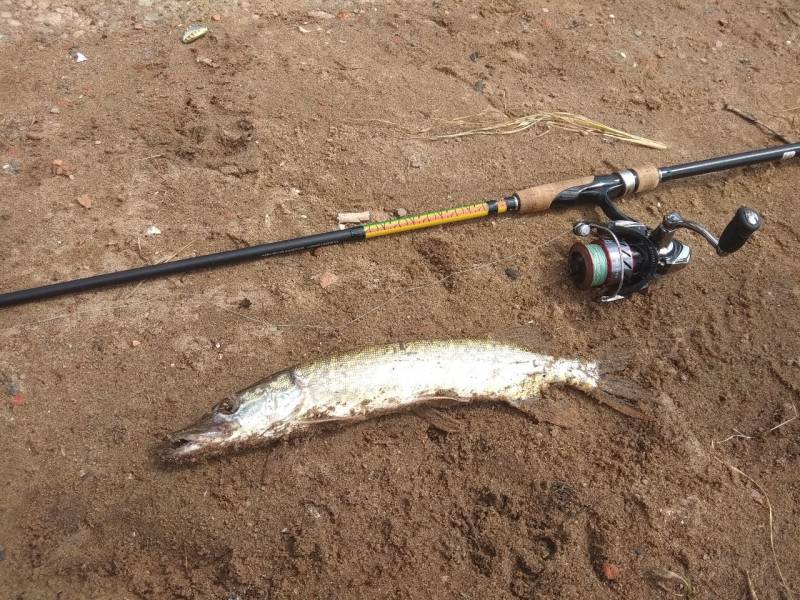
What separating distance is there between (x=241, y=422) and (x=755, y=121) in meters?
4.85

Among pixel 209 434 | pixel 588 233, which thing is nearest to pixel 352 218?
pixel 588 233

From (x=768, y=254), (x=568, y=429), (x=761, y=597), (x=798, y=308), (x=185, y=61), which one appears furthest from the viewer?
(x=185, y=61)

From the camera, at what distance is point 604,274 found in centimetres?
333

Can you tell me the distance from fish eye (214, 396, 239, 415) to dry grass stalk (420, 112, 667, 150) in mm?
2671

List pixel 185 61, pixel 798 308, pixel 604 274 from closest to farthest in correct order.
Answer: pixel 604 274, pixel 798 308, pixel 185 61

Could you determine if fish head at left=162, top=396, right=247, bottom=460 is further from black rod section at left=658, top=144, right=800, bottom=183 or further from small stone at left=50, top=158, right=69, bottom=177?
black rod section at left=658, top=144, right=800, bottom=183

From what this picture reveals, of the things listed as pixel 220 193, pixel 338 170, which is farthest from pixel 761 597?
pixel 220 193

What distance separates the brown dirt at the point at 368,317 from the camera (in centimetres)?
273

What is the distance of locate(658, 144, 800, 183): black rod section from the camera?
395cm

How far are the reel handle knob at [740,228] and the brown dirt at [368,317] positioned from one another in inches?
23.4

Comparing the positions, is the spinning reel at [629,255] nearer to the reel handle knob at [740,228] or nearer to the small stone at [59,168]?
the reel handle knob at [740,228]

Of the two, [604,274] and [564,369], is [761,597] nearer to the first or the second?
[564,369]

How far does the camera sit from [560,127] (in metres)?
4.52

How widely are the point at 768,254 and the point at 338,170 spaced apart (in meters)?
3.13
